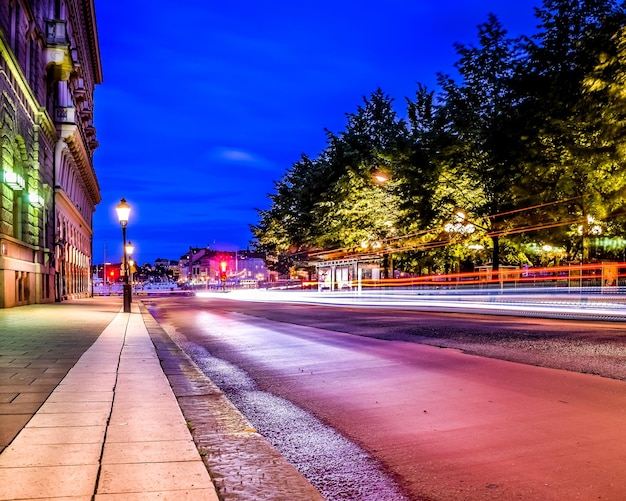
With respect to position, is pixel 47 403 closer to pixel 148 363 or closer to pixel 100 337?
pixel 148 363

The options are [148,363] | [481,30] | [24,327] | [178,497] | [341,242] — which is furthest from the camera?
[341,242]

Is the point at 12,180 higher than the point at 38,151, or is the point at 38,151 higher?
the point at 38,151

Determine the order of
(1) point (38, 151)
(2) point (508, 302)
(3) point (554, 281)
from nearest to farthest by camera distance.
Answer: (2) point (508, 302) → (3) point (554, 281) → (1) point (38, 151)

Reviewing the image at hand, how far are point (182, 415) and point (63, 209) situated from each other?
43.1m

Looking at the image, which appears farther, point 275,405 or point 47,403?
point 275,405

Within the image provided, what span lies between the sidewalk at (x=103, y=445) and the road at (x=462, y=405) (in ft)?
3.16

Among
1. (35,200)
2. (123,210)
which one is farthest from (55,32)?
(123,210)

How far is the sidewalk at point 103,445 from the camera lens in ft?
12.0

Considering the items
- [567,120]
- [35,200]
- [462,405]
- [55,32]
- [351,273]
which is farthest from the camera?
[351,273]

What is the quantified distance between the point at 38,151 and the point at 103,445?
3229 centimetres

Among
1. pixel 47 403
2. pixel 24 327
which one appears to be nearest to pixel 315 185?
→ pixel 24 327

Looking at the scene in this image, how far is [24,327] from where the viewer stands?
1581 cm

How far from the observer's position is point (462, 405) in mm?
6574

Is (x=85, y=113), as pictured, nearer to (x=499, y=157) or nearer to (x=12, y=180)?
(x=12, y=180)
